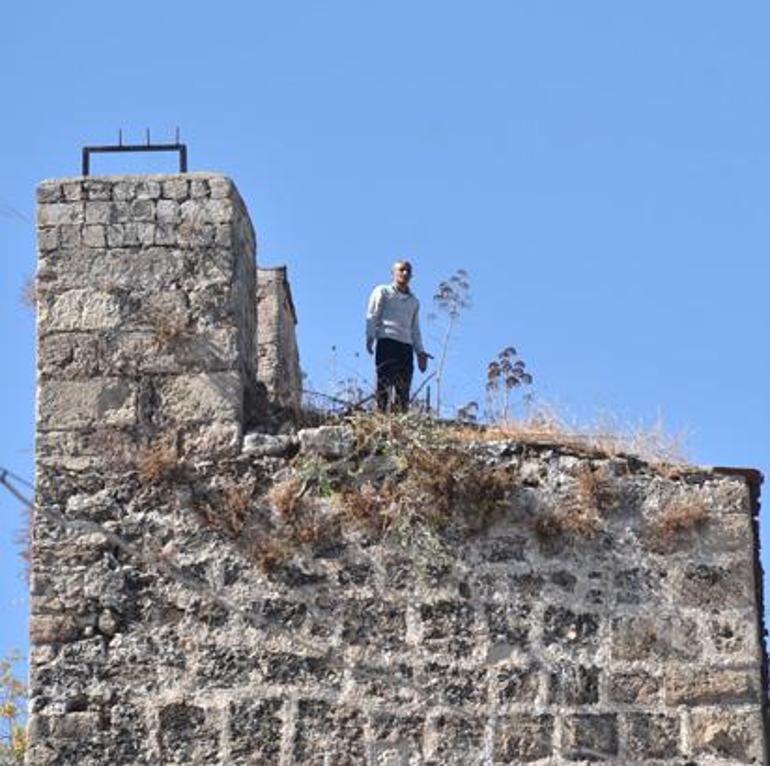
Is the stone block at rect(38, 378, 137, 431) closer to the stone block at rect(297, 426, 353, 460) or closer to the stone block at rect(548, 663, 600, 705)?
the stone block at rect(297, 426, 353, 460)

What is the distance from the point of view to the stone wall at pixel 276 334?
15.8 m

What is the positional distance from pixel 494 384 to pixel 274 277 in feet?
8.18

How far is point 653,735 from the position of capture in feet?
42.1

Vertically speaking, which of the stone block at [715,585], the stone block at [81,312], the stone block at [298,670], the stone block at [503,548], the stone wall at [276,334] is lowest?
the stone block at [298,670]

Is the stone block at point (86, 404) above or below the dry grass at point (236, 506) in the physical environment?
above

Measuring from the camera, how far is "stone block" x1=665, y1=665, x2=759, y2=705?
42.2ft

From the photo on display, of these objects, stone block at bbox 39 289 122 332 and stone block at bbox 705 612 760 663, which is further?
stone block at bbox 39 289 122 332

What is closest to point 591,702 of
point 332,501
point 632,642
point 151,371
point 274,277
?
point 632,642

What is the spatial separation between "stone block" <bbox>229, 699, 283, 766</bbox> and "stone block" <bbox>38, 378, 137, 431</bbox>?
5.13 feet

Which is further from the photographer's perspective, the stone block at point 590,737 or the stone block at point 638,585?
the stone block at point 638,585

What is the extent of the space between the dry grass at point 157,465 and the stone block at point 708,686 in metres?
2.54

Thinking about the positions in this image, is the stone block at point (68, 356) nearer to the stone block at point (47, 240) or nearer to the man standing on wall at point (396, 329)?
the stone block at point (47, 240)

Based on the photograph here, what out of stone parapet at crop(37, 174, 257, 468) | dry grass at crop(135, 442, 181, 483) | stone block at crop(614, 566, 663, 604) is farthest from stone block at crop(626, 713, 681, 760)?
dry grass at crop(135, 442, 181, 483)

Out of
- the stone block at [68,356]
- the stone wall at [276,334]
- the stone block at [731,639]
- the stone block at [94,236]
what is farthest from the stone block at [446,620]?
the stone wall at [276,334]
